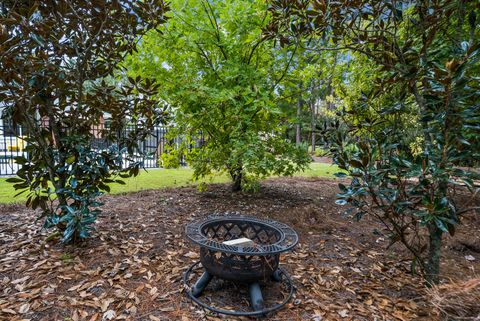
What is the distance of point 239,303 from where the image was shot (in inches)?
78.5

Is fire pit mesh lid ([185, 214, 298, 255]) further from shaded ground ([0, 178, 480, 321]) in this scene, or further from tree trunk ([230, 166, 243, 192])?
tree trunk ([230, 166, 243, 192])

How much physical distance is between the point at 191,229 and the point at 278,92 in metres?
2.82

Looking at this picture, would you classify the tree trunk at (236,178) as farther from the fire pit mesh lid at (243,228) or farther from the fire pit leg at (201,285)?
the fire pit leg at (201,285)

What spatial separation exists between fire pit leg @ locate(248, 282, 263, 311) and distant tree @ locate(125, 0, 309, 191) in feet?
5.69

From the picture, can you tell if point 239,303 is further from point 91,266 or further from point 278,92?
point 278,92

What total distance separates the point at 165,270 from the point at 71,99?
181 centimetres

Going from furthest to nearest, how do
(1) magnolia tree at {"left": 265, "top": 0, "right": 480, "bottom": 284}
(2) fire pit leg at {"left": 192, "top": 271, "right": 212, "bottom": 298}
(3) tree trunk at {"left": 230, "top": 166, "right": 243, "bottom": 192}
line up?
(3) tree trunk at {"left": 230, "top": 166, "right": 243, "bottom": 192} → (2) fire pit leg at {"left": 192, "top": 271, "right": 212, "bottom": 298} → (1) magnolia tree at {"left": 265, "top": 0, "right": 480, "bottom": 284}

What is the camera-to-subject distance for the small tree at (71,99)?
2215 millimetres

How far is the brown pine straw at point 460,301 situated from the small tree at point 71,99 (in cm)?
253

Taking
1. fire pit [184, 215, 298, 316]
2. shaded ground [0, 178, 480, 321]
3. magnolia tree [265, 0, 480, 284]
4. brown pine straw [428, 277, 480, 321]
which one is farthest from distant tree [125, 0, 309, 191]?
brown pine straw [428, 277, 480, 321]

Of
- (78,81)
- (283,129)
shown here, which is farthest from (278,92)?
(78,81)

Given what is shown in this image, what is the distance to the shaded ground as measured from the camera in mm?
1885

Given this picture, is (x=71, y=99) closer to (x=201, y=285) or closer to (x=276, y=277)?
(x=201, y=285)

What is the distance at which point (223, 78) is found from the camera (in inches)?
149
